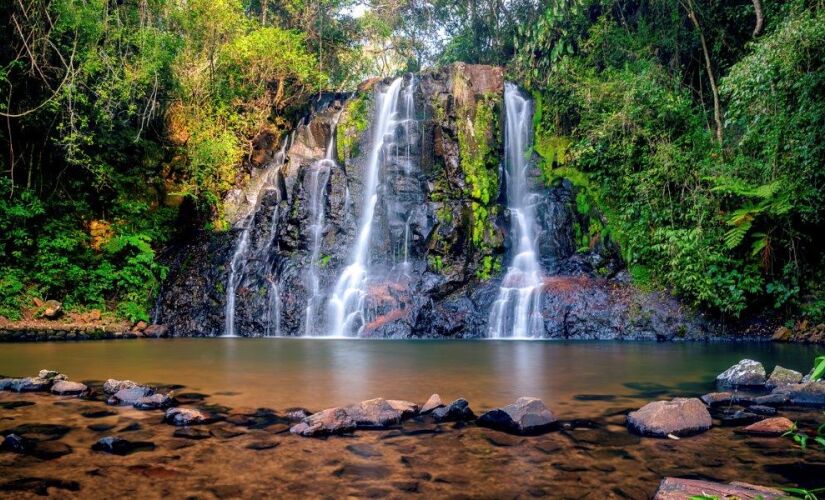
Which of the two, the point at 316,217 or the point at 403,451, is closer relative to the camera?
the point at 403,451

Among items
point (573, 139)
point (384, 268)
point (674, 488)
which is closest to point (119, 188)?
point (384, 268)

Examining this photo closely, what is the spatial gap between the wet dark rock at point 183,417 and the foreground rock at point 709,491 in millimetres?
3735

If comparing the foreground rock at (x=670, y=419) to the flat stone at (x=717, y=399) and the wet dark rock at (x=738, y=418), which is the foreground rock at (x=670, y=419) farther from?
the flat stone at (x=717, y=399)

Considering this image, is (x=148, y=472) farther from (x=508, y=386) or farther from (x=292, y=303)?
(x=292, y=303)

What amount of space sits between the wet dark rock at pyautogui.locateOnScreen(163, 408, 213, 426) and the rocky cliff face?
882cm

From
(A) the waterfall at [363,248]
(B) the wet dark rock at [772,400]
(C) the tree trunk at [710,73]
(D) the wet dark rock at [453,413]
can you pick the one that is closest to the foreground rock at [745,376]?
(B) the wet dark rock at [772,400]

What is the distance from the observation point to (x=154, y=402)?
5.67m

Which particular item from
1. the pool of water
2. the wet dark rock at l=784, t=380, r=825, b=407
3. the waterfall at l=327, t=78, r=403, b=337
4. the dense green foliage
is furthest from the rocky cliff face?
the wet dark rock at l=784, t=380, r=825, b=407

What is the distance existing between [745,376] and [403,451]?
4.88m

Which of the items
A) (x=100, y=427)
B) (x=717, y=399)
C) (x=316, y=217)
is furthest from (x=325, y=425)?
(x=316, y=217)

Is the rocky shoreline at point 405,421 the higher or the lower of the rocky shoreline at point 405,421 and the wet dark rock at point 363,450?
the higher

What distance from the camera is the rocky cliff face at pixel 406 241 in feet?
46.3

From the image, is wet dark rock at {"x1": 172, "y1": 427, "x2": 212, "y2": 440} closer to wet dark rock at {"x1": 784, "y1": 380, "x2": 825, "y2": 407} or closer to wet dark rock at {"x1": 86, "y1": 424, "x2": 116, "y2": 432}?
wet dark rock at {"x1": 86, "y1": 424, "x2": 116, "y2": 432}

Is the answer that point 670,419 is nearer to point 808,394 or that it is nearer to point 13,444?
point 808,394
